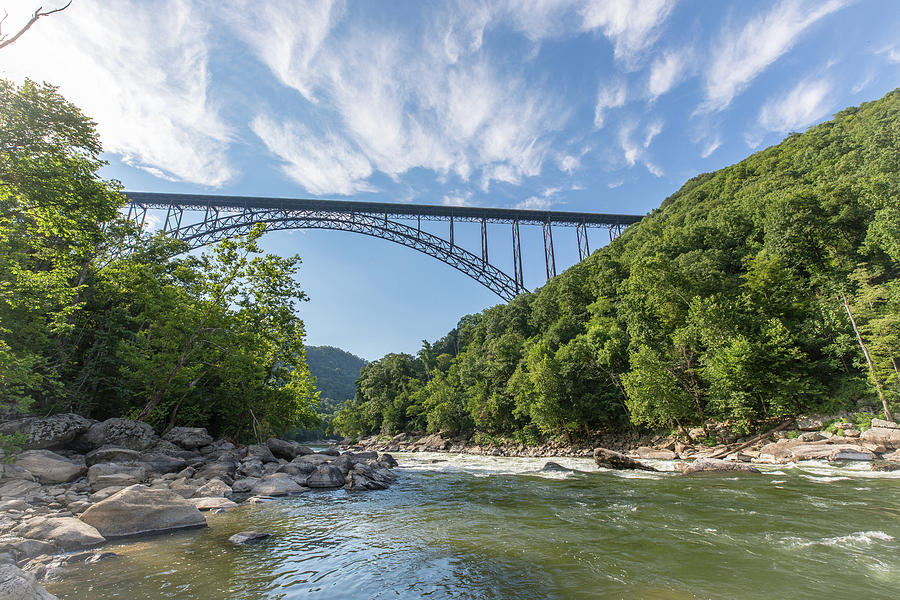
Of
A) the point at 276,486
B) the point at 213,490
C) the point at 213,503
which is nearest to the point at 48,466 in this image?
the point at 213,490

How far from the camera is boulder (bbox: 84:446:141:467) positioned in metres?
10.8

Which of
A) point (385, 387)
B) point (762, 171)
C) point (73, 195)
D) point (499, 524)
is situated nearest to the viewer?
point (499, 524)

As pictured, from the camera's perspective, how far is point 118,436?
12227mm

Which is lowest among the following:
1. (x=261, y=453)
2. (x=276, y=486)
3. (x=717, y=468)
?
(x=717, y=468)

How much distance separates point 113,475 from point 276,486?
3.88 metres

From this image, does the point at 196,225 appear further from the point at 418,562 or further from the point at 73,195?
the point at 418,562

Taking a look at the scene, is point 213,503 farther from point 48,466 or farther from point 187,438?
point 187,438

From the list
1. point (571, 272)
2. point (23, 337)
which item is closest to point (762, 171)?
point (571, 272)

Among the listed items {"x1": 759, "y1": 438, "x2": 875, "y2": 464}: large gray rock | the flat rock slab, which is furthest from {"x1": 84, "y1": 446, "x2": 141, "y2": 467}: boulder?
{"x1": 759, "y1": 438, "x2": 875, "y2": 464}: large gray rock

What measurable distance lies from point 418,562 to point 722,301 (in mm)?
25779

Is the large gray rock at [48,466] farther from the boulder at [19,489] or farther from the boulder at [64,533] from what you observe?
the boulder at [64,533]

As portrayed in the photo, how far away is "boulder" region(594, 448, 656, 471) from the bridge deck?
29.4 metres

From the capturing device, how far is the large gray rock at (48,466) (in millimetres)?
9164

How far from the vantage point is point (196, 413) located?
18484 millimetres
